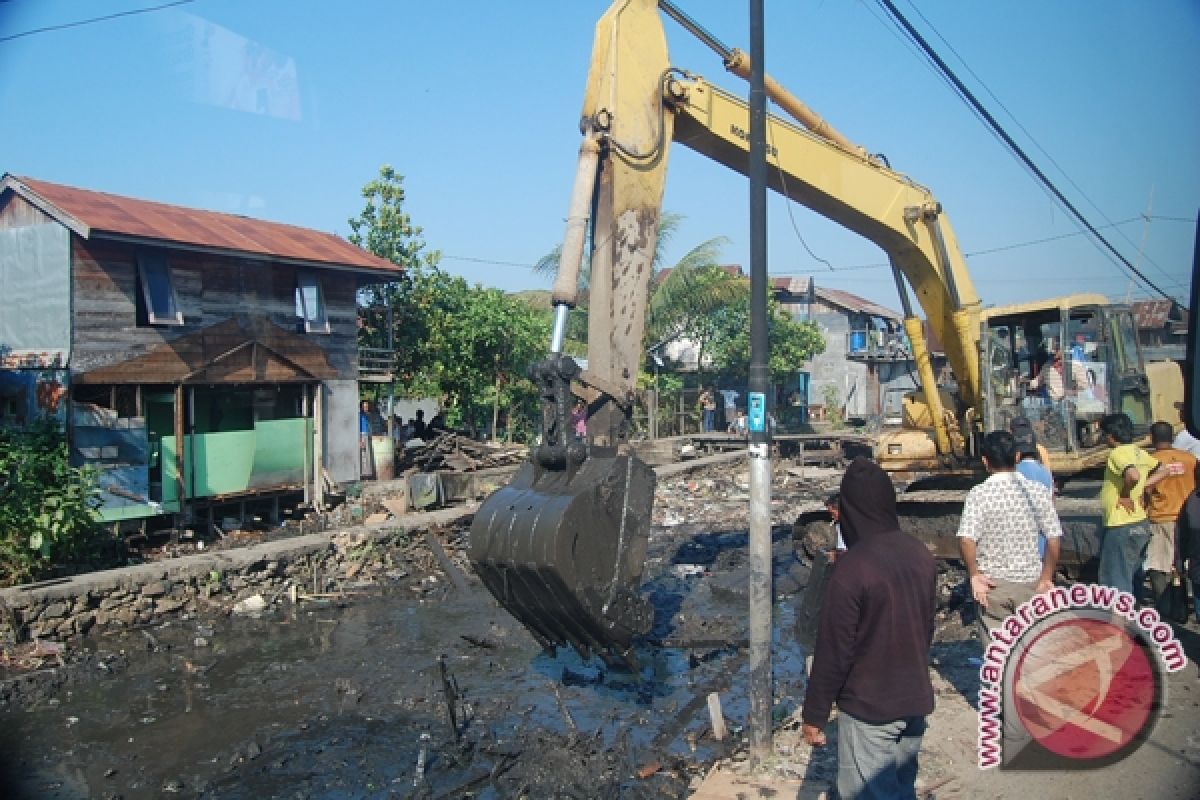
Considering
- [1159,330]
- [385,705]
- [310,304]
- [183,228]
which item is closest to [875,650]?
[385,705]

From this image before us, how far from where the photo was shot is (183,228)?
47.8 feet

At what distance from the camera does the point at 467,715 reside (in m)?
7.05

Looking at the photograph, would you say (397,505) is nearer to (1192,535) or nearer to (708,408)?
(1192,535)

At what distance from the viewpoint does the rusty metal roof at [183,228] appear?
42.3 feet

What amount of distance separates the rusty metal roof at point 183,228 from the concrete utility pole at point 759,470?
11.2m

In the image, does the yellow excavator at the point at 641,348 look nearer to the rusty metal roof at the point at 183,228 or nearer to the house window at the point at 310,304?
the rusty metal roof at the point at 183,228

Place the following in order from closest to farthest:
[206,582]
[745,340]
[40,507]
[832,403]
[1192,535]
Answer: [1192,535], [40,507], [206,582], [745,340], [832,403]

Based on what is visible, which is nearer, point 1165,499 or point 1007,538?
point 1007,538

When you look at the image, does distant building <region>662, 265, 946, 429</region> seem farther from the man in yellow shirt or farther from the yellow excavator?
the man in yellow shirt

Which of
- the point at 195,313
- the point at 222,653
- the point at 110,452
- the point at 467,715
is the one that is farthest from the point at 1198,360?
the point at 195,313

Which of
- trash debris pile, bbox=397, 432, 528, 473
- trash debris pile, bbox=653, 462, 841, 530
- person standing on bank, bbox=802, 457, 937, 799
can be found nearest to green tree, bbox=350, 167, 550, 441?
trash debris pile, bbox=397, 432, 528, 473

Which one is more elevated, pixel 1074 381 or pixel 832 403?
pixel 1074 381

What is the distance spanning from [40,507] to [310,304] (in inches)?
276

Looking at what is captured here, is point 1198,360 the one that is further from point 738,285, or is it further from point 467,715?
point 738,285
